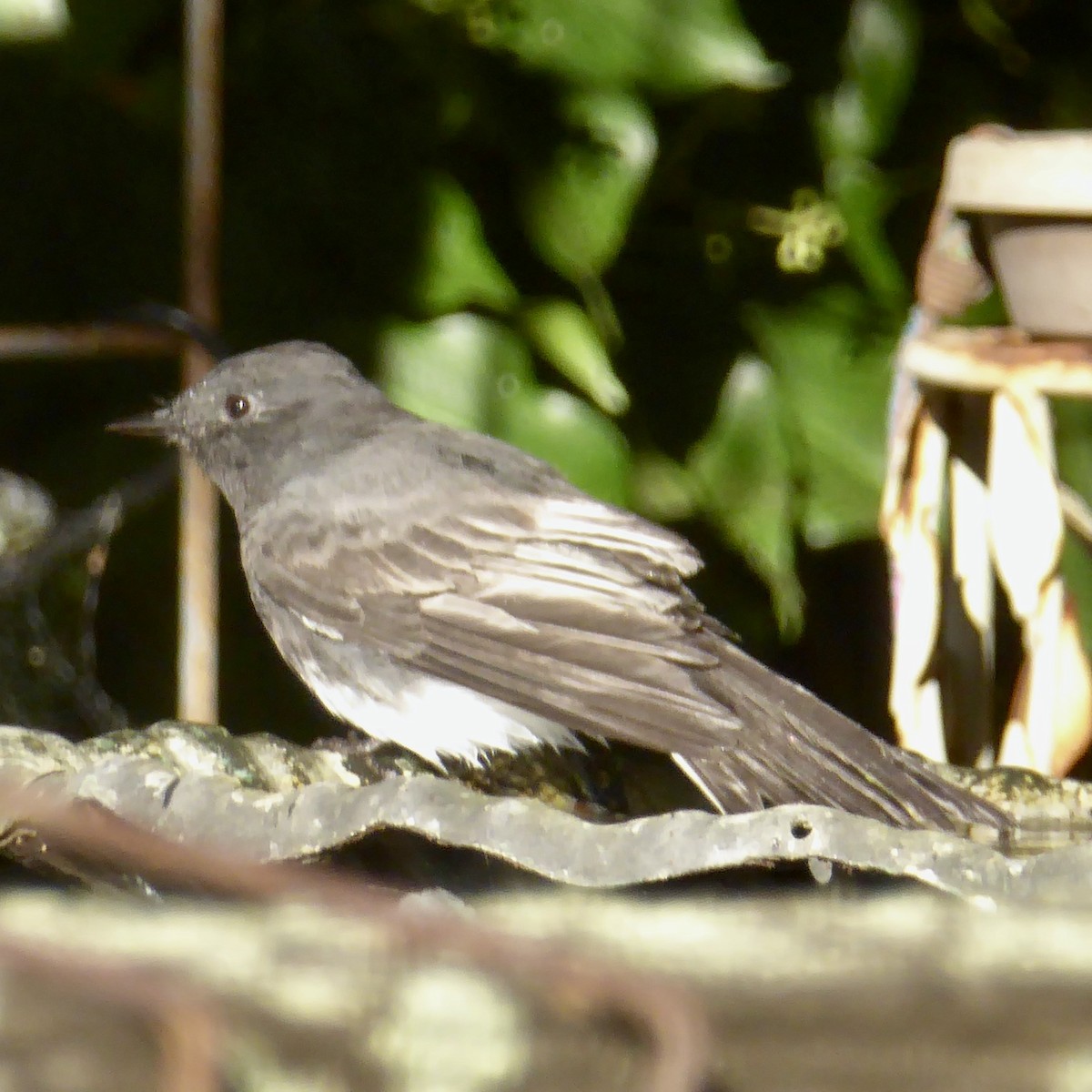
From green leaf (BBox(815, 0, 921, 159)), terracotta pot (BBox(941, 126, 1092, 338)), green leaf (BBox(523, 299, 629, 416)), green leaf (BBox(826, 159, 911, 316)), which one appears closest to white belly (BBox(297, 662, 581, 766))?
green leaf (BBox(523, 299, 629, 416))

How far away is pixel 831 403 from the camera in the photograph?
3.95 metres

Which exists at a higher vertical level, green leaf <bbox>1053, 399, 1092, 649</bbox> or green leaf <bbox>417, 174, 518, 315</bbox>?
green leaf <bbox>417, 174, 518, 315</bbox>

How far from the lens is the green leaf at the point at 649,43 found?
3445 mm

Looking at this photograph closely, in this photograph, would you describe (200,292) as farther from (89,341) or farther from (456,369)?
(456,369)

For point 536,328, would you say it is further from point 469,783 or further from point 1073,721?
point 1073,721

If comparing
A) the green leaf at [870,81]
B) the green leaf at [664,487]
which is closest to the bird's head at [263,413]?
the green leaf at [664,487]

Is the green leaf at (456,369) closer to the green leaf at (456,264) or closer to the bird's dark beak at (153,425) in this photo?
the green leaf at (456,264)

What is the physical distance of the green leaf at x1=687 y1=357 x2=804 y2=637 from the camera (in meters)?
3.76

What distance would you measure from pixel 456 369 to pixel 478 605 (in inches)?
32.0

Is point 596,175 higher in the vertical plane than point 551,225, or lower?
higher

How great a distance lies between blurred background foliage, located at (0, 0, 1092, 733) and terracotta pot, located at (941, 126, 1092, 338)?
67cm

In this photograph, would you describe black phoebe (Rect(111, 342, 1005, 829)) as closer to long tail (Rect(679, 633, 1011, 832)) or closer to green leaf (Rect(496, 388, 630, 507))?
long tail (Rect(679, 633, 1011, 832))

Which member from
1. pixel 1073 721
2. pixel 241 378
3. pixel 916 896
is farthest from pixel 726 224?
pixel 916 896

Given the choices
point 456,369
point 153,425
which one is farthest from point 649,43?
point 153,425
